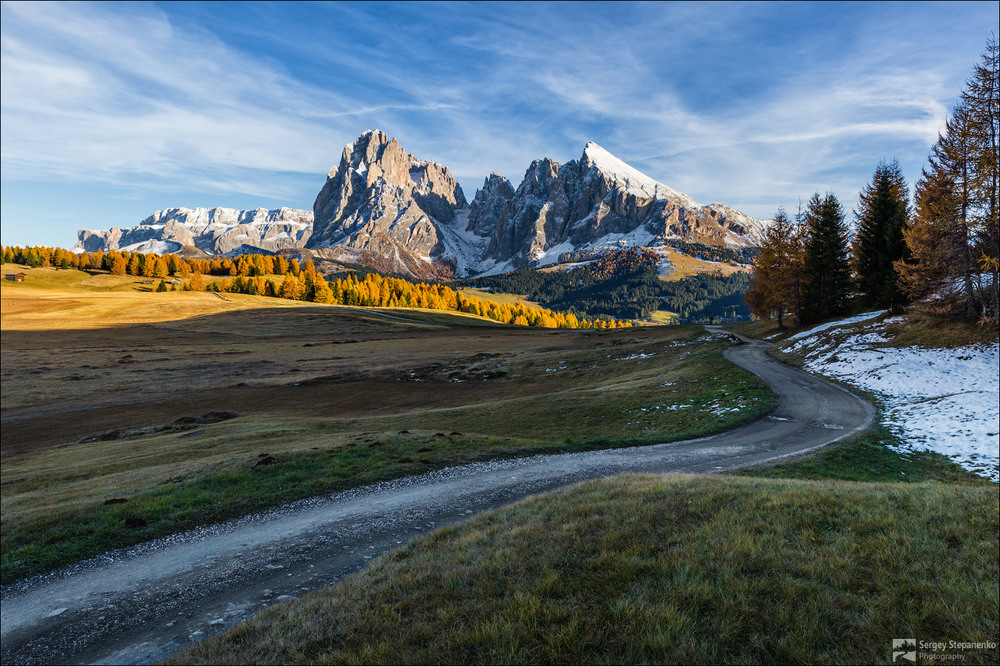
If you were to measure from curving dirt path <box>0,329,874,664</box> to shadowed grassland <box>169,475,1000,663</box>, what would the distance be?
284 cm

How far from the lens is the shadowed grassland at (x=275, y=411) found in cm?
1496

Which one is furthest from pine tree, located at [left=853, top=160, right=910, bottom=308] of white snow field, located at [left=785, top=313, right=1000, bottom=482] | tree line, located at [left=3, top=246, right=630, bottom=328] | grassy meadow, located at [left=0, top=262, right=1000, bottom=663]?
tree line, located at [left=3, top=246, right=630, bottom=328]

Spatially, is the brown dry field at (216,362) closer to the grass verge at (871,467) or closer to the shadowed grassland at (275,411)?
the shadowed grassland at (275,411)

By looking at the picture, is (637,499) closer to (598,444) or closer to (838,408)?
(598,444)

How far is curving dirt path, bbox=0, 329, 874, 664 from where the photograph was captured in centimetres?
834

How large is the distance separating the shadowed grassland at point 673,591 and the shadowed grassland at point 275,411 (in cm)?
999

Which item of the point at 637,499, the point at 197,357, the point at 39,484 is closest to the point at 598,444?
the point at 637,499

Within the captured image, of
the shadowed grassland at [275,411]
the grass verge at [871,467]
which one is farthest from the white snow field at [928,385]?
the shadowed grassland at [275,411]

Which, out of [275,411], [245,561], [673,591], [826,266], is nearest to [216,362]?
[275,411]

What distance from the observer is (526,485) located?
15398 mm

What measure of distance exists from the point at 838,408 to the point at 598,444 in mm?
15948

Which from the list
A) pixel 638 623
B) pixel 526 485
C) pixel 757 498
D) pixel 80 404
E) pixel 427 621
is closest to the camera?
pixel 638 623

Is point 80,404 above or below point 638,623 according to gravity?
below

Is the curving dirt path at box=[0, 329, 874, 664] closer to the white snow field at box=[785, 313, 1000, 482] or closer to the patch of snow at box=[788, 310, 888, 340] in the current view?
the white snow field at box=[785, 313, 1000, 482]
